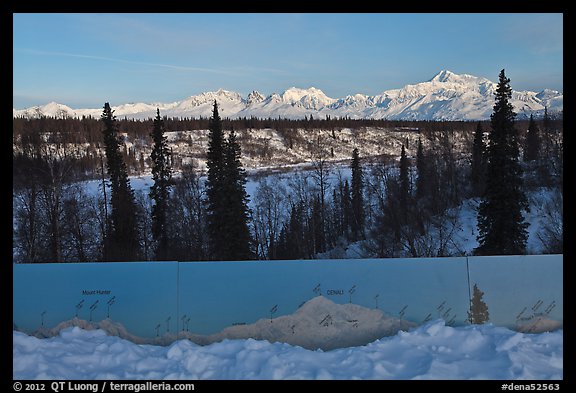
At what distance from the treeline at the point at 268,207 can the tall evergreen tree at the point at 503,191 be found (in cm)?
6

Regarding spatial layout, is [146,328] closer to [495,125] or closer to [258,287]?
[258,287]

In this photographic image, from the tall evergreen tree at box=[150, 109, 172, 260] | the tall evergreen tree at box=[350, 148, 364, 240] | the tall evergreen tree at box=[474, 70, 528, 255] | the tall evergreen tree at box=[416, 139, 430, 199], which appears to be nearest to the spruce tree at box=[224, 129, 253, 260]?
the tall evergreen tree at box=[150, 109, 172, 260]

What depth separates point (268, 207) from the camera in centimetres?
4369

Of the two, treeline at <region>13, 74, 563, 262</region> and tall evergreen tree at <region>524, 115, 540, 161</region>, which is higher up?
tall evergreen tree at <region>524, 115, 540, 161</region>

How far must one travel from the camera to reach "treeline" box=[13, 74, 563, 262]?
2483 centimetres

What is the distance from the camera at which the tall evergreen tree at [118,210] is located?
27875 millimetres

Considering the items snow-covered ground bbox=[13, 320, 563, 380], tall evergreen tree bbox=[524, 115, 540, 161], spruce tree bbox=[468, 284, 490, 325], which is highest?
tall evergreen tree bbox=[524, 115, 540, 161]

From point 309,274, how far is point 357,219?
36.2 m

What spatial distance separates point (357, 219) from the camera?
137ft

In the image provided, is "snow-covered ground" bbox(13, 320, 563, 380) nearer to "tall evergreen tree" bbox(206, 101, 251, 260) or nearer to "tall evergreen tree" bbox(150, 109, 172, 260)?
"tall evergreen tree" bbox(206, 101, 251, 260)

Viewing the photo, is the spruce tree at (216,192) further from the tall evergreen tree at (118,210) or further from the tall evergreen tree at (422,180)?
the tall evergreen tree at (422,180)

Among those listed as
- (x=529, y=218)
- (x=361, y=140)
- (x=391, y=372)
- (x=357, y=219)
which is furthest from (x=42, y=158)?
(x=361, y=140)

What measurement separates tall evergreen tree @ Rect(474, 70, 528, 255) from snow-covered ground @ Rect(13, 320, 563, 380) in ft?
61.8

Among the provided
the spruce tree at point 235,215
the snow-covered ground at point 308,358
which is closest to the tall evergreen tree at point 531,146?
the spruce tree at point 235,215
